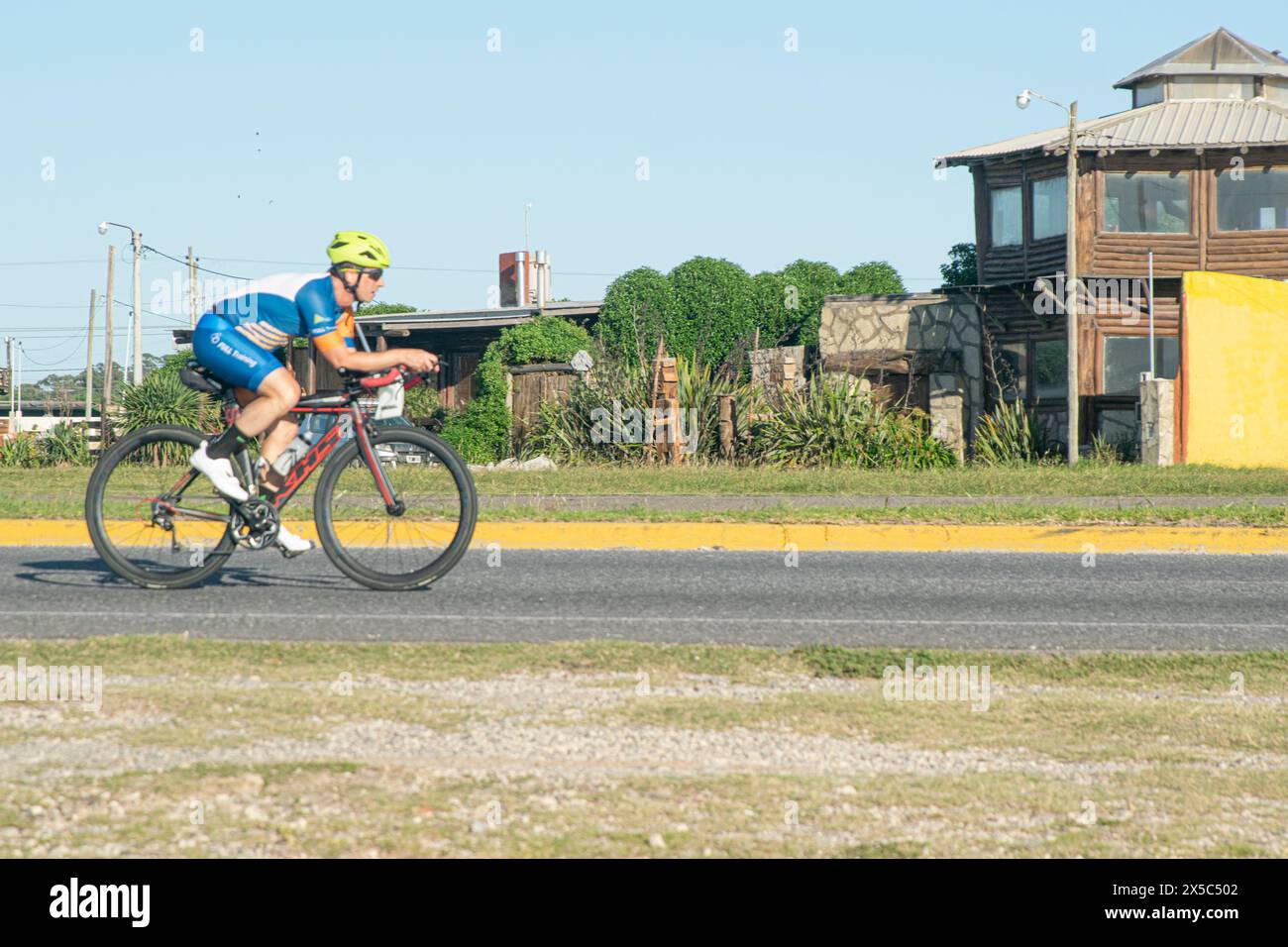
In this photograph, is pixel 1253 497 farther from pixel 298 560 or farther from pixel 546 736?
pixel 546 736

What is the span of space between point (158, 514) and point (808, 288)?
3543cm

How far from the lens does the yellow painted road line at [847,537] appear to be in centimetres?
1150

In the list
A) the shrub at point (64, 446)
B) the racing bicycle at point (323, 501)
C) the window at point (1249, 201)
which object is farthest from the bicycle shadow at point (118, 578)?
the window at point (1249, 201)

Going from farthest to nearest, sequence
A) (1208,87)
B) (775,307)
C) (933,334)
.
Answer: (775,307)
(1208,87)
(933,334)

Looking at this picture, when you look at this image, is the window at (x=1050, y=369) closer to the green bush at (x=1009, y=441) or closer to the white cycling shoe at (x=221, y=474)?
the green bush at (x=1009, y=441)

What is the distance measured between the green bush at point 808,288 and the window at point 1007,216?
417 inches

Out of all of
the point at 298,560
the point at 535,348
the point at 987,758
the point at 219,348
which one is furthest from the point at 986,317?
the point at 987,758

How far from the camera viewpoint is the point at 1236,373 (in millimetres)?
22984

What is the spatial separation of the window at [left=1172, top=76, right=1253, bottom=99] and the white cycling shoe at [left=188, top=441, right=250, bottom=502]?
86.8 ft

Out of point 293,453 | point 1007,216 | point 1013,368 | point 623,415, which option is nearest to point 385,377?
point 293,453

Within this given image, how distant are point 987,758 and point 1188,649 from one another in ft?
8.22

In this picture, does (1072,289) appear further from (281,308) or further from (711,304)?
(281,308)
